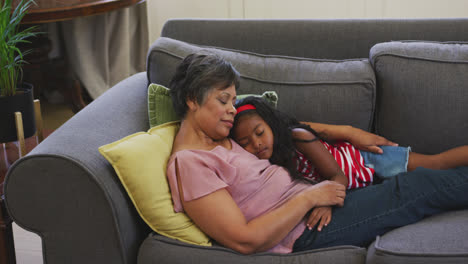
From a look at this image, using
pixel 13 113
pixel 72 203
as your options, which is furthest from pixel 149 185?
pixel 13 113

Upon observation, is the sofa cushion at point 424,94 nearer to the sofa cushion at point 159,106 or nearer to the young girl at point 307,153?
the young girl at point 307,153

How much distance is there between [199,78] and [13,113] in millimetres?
620

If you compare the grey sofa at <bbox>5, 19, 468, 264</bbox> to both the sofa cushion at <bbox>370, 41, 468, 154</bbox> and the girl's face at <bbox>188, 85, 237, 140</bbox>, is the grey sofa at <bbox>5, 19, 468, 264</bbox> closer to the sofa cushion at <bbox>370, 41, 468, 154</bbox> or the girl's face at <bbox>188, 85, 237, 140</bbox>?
the sofa cushion at <bbox>370, 41, 468, 154</bbox>

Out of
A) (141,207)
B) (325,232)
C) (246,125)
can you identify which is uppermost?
(246,125)

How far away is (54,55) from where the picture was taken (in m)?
3.58

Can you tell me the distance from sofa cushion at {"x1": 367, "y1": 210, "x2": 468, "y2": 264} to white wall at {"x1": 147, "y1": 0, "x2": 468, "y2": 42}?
2177 mm

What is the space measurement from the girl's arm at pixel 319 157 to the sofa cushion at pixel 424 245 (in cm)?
26

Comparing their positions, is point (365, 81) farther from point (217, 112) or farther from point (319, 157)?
point (217, 112)

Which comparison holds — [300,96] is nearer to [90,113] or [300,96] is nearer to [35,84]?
[90,113]

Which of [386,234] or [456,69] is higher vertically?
[456,69]

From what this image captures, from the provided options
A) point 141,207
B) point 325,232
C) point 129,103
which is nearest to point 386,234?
point 325,232

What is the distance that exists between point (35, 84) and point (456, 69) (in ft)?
8.55

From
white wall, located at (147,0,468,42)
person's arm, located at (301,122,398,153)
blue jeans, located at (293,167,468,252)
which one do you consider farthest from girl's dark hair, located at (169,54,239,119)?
white wall, located at (147,0,468,42)

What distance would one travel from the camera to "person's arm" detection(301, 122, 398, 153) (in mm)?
1740
